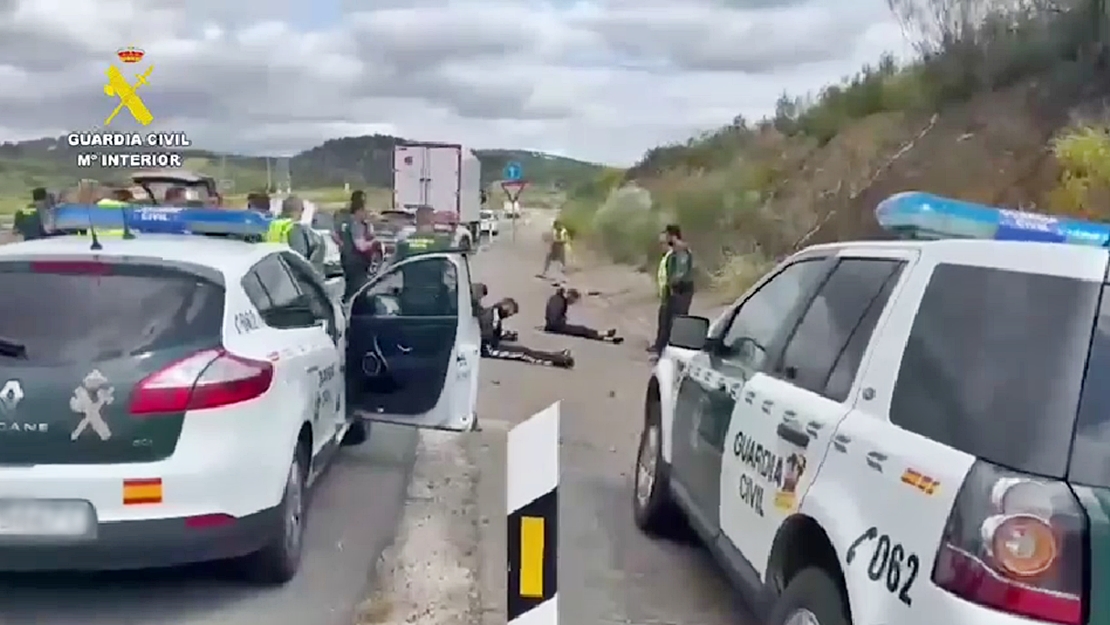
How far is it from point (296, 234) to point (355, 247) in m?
1.85

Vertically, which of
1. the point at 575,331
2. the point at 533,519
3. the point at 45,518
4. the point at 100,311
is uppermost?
the point at 100,311

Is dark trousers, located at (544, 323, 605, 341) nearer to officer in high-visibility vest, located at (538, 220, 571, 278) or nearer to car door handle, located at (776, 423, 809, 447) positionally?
car door handle, located at (776, 423, 809, 447)

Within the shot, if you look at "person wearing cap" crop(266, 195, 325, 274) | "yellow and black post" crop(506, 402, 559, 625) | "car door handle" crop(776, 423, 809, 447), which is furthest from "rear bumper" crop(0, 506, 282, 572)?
"person wearing cap" crop(266, 195, 325, 274)

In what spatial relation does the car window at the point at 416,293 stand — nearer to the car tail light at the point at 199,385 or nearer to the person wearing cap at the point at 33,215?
the car tail light at the point at 199,385

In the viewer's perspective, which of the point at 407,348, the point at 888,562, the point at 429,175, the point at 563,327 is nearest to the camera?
the point at 888,562

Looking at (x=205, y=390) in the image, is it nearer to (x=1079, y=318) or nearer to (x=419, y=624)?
(x=419, y=624)

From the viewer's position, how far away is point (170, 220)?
25.5 ft

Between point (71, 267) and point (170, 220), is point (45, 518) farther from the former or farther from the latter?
point (170, 220)

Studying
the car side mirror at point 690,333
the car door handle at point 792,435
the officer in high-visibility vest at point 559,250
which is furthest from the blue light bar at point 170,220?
the officer in high-visibility vest at point 559,250

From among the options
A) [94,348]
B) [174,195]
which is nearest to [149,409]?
[94,348]

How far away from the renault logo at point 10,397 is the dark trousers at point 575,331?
12775mm

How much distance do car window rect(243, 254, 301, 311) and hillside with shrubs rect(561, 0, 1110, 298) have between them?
28.6 feet

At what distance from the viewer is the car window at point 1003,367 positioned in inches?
112

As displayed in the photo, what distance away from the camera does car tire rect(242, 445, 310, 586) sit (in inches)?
220
